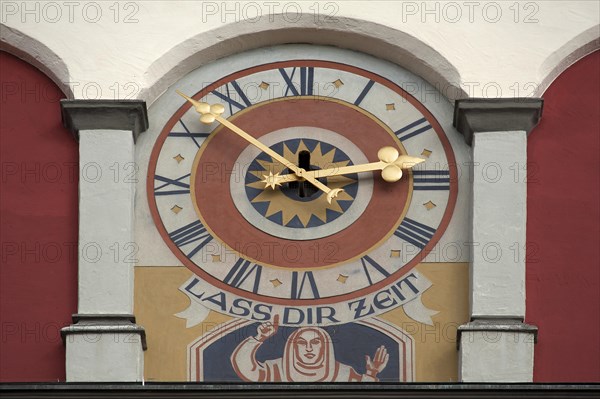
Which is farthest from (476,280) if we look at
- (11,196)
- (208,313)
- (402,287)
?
(11,196)

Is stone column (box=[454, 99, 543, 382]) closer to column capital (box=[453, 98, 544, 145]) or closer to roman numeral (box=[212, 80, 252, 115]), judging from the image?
column capital (box=[453, 98, 544, 145])

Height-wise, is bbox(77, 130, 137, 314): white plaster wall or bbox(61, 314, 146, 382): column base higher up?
bbox(77, 130, 137, 314): white plaster wall

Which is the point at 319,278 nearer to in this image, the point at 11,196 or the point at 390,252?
the point at 390,252

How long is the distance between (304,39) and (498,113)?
1.33 m

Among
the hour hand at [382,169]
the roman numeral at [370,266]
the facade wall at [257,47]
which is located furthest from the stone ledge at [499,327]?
the hour hand at [382,169]

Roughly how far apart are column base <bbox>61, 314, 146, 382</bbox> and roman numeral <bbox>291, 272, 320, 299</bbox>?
95cm

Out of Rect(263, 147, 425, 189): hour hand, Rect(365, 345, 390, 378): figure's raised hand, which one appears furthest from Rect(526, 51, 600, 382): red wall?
Rect(365, 345, 390, 378): figure's raised hand

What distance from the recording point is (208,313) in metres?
15.4

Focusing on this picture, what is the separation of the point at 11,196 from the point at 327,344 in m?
2.12

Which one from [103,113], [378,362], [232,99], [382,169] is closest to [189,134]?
[232,99]

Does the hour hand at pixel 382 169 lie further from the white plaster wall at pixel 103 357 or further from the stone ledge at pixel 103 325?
the white plaster wall at pixel 103 357

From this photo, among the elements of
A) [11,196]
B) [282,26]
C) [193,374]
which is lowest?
[193,374]

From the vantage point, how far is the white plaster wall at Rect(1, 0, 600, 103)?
52.0 feet

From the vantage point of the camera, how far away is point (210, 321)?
15.4 metres
